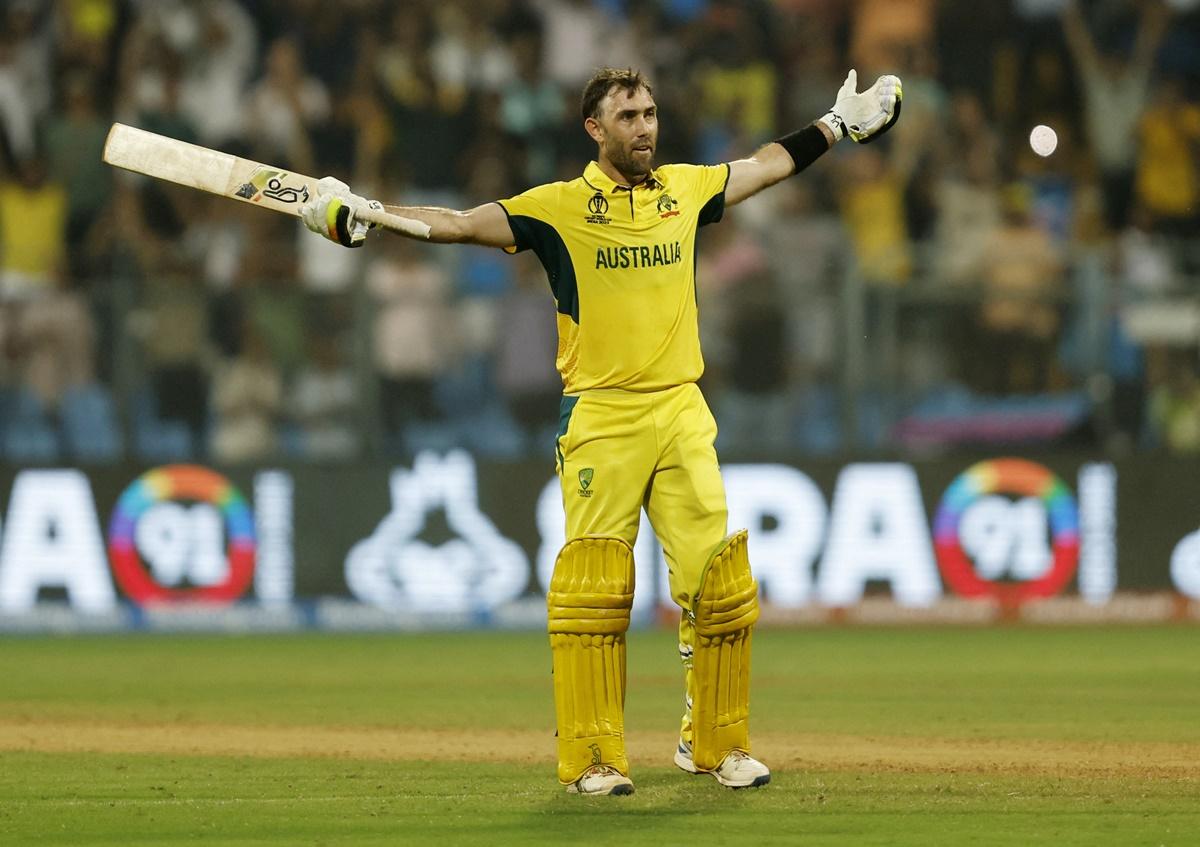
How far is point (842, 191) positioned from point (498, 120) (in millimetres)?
2743

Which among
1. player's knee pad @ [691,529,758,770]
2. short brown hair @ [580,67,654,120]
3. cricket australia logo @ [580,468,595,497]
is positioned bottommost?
player's knee pad @ [691,529,758,770]

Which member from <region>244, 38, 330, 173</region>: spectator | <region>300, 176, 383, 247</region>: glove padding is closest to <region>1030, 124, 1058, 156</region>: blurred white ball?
<region>300, 176, 383, 247</region>: glove padding

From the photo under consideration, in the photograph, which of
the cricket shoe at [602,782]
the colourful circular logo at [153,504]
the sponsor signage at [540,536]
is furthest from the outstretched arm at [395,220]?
the colourful circular logo at [153,504]

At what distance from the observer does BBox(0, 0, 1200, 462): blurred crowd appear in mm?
13617

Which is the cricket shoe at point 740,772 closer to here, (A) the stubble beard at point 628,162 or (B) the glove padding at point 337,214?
(A) the stubble beard at point 628,162

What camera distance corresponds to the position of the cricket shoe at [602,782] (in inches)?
273

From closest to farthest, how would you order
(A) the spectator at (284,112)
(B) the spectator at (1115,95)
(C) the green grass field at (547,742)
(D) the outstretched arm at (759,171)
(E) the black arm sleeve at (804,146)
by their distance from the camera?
(C) the green grass field at (547,742), (D) the outstretched arm at (759,171), (E) the black arm sleeve at (804,146), (B) the spectator at (1115,95), (A) the spectator at (284,112)

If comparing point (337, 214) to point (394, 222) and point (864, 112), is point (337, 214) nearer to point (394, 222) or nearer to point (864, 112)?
point (394, 222)

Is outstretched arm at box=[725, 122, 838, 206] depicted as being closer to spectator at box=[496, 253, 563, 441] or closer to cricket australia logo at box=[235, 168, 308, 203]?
cricket australia logo at box=[235, 168, 308, 203]

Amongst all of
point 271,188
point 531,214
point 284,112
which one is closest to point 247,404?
point 284,112

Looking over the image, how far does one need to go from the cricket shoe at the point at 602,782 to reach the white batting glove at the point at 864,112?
2.51m

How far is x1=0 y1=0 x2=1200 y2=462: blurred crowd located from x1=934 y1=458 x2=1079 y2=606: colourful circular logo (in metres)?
0.32

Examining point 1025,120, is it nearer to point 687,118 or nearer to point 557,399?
point 687,118

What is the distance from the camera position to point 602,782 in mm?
6930
